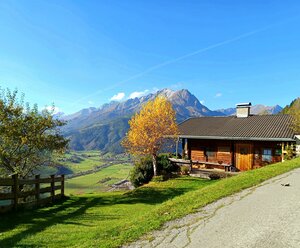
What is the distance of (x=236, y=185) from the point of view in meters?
12.4

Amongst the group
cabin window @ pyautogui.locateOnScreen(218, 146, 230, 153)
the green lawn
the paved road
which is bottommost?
the green lawn

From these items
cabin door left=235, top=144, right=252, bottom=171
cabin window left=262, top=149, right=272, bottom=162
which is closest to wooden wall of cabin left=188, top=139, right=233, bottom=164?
cabin door left=235, top=144, right=252, bottom=171

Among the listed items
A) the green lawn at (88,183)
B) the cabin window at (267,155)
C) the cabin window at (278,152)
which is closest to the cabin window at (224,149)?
the cabin window at (267,155)

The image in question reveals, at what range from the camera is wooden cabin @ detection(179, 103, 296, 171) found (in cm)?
2647

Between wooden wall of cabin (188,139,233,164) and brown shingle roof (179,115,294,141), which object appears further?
wooden wall of cabin (188,139,233,164)

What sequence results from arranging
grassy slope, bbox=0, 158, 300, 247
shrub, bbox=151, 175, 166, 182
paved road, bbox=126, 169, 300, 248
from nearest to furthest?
paved road, bbox=126, 169, 300, 248
grassy slope, bbox=0, 158, 300, 247
shrub, bbox=151, 175, 166, 182

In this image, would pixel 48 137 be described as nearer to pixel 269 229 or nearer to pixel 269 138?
pixel 269 229

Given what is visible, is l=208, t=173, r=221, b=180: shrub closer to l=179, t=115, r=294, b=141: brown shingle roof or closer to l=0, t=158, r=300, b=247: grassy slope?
l=179, t=115, r=294, b=141: brown shingle roof

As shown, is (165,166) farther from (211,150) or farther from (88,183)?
(88,183)

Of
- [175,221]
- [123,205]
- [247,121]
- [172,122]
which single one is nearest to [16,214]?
[123,205]

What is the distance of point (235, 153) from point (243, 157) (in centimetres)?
90

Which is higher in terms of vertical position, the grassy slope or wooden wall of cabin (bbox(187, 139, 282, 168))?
wooden wall of cabin (bbox(187, 139, 282, 168))

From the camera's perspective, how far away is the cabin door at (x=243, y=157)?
91.0 feet

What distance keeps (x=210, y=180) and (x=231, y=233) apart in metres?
18.3
